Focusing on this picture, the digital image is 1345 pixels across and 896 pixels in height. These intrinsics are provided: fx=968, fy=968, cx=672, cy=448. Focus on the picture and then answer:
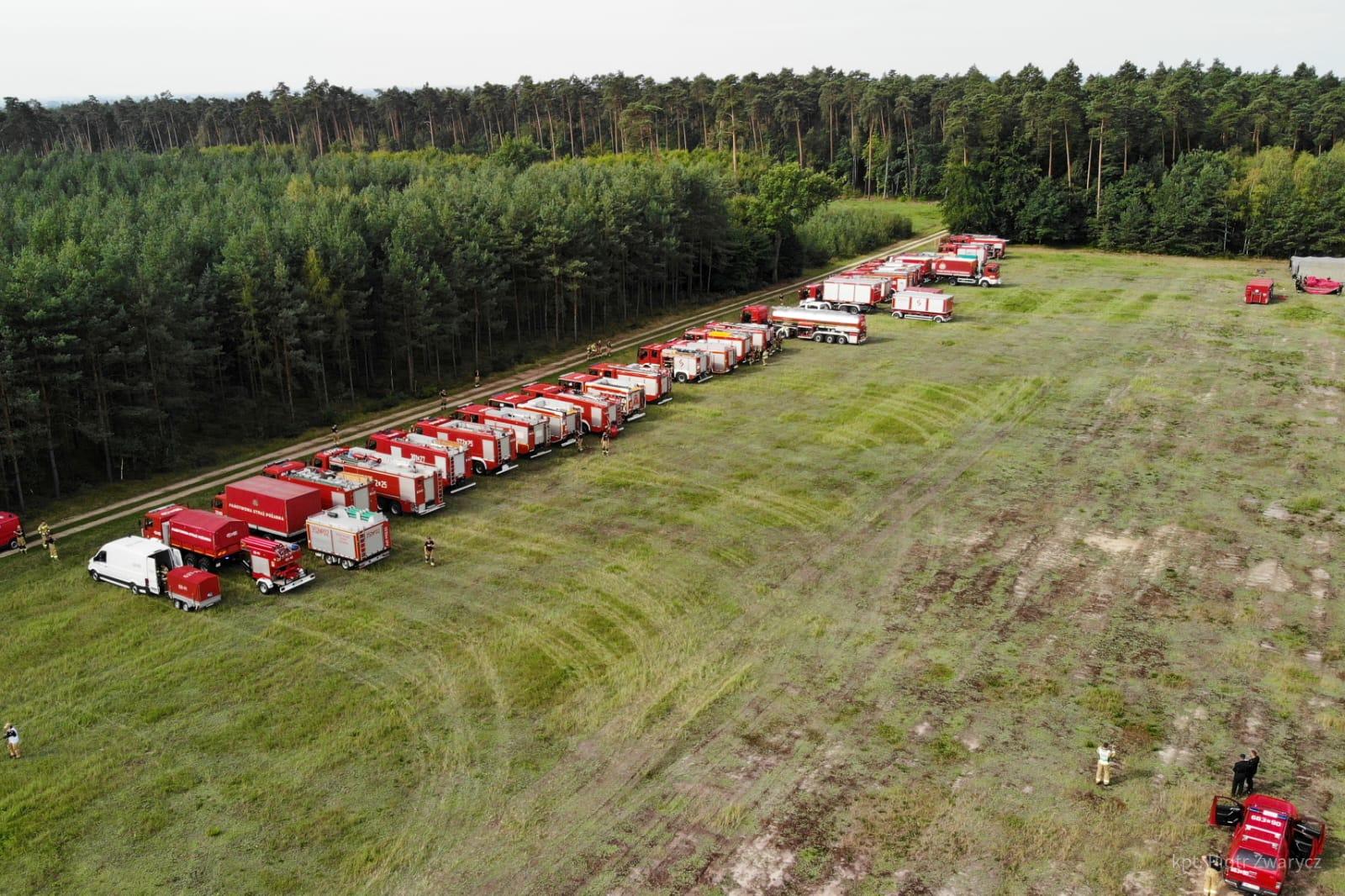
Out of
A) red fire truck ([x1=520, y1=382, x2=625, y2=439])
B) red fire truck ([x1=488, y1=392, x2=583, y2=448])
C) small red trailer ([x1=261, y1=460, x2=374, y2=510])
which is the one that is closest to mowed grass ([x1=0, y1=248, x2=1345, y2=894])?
red fire truck ([x1=488, y1=392, x2=583, y2=448])

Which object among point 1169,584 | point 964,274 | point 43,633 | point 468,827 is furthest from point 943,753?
point 964,274

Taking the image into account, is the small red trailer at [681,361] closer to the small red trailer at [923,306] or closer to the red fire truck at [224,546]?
the small red trailer at [923,306]

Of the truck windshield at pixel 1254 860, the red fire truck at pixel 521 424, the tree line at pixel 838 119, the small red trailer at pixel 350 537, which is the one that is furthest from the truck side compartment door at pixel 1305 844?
the tree line at pixel 838 119

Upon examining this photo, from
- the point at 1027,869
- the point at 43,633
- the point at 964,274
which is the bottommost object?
the point at 1027,869

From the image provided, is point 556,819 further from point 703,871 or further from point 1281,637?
point 1281,637

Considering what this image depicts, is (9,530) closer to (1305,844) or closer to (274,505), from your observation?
(274,505)

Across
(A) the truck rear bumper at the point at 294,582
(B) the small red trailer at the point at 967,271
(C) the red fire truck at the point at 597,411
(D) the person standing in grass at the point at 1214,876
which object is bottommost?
(D) the person standing in grass at the point at 1214,876
